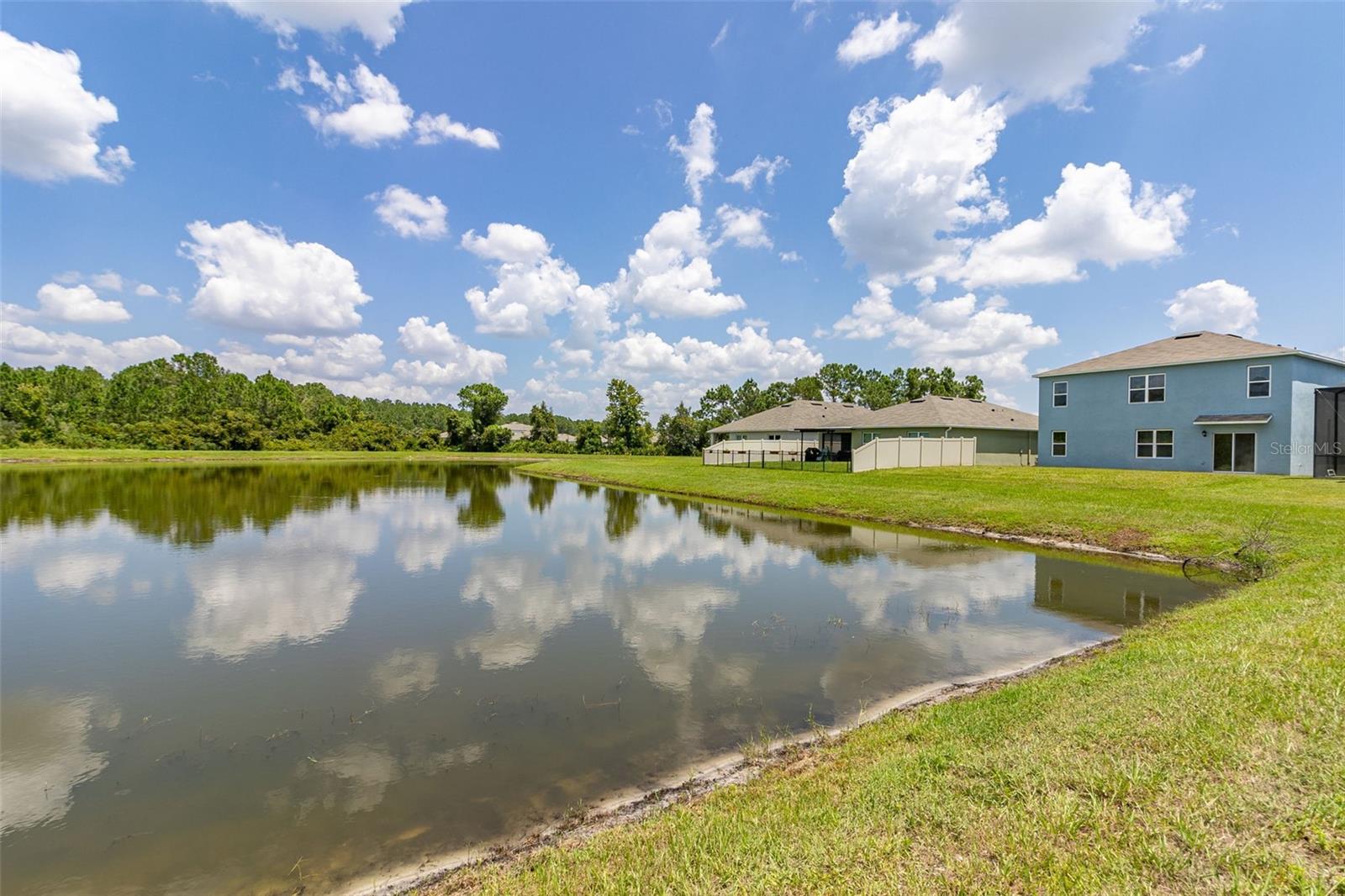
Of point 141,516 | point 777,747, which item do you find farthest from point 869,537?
point 141,516

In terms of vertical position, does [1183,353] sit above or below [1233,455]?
above

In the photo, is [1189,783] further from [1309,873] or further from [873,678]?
[873,678]

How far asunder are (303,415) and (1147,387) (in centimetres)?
8970

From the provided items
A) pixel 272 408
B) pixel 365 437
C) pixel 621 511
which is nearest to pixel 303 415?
pixel 272 408

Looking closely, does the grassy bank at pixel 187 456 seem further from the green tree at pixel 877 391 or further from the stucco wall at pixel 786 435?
the green tree at pixel 877 391

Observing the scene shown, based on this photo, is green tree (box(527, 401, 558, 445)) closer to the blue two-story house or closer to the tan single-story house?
the tan single-story house

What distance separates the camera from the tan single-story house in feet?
113

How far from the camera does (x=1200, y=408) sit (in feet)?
79.5

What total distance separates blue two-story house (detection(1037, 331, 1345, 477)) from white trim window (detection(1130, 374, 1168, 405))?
0.04m

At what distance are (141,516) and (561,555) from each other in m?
15.7

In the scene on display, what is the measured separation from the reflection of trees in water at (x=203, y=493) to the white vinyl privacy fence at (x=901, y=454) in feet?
60.0

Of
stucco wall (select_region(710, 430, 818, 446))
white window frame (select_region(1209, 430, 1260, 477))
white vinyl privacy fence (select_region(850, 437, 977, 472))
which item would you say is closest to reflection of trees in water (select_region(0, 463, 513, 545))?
white vinyl privacy fence (select_region(850, 437, 977, 472))

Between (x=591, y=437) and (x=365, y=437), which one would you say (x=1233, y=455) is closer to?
(x=591, y=437)

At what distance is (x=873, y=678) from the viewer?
689cm
